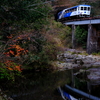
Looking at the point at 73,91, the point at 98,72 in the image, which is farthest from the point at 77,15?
the point at 73,91

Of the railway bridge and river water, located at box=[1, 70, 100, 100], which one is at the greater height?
the railway bridge

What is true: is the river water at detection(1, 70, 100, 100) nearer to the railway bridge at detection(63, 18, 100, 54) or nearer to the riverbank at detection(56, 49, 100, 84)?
the riverbank at detection(56, 49, 100, 84)

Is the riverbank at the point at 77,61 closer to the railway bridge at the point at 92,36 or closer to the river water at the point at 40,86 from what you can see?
the railway bridge at the point at 92,36

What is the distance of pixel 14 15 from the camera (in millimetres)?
8953

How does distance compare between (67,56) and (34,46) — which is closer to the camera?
(34,46)

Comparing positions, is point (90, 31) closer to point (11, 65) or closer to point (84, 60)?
point (84, 60)

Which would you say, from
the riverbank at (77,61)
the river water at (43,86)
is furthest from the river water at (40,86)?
the riverbank at (77,61)

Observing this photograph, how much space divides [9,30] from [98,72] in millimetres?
8588

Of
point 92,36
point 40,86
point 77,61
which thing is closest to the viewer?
point 40,86

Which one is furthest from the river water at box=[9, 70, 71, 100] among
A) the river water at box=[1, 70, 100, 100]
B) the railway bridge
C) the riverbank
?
the railway bridge

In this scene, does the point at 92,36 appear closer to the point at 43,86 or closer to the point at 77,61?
the point at 77,61

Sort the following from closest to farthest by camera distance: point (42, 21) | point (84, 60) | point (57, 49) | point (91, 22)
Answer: point (42, 21) < point (57, 49) < point (84, 60) < point (91, 22)

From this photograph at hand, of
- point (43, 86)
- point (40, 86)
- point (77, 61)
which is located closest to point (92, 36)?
point (77, 61)

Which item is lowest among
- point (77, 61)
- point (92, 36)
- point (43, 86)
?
point (43, 86)
